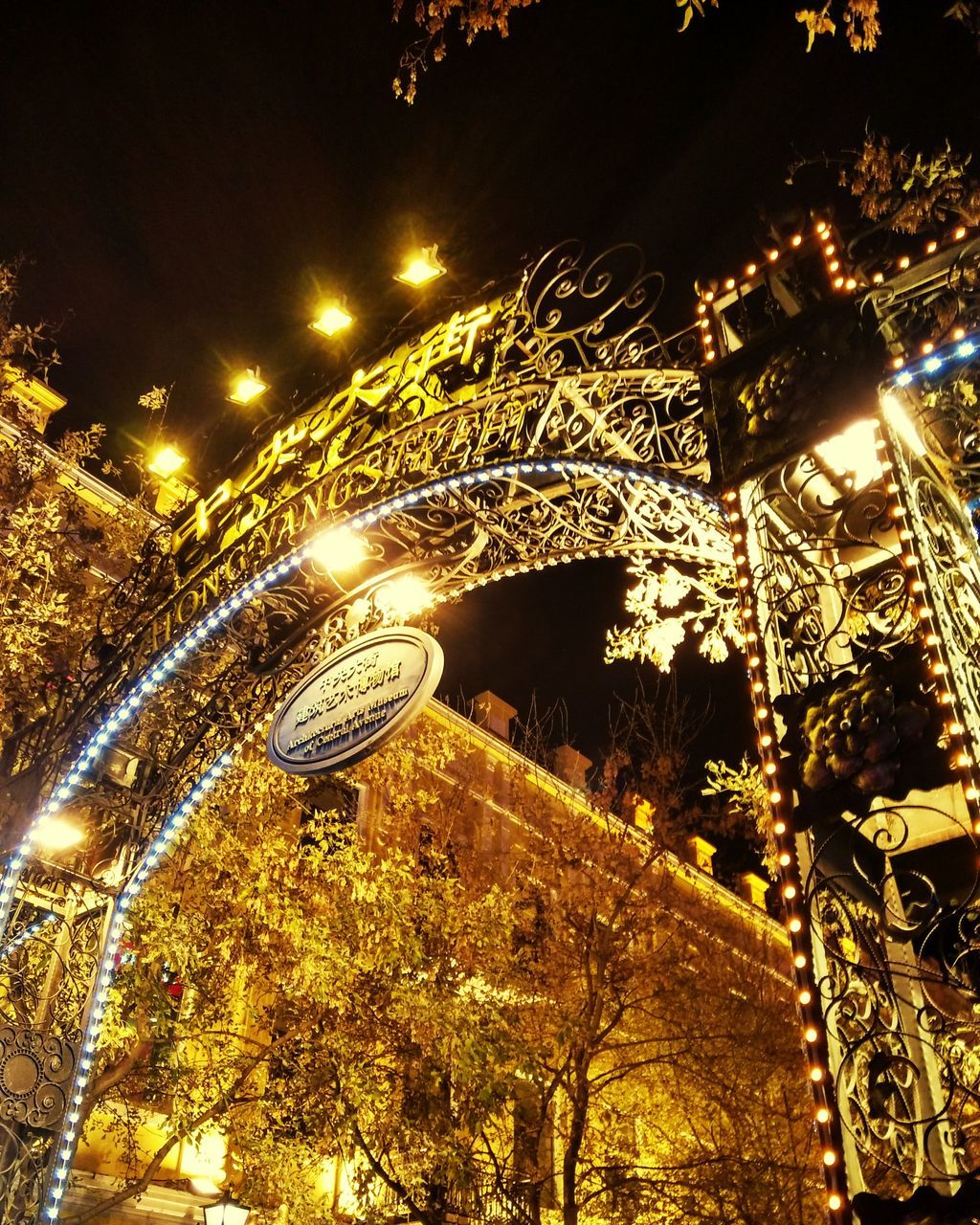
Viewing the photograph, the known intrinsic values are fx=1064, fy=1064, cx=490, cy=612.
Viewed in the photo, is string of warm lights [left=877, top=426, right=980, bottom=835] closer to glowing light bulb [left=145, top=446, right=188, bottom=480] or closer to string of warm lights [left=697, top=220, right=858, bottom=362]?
string of warm lights [left=697, top=220, right=858, bottom=362]

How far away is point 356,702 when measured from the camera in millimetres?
6039

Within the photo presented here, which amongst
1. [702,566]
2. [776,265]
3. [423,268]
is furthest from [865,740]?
[702,566]

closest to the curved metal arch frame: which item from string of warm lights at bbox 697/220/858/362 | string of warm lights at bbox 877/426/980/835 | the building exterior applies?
string of warm lights at bbox 697/220/858/362

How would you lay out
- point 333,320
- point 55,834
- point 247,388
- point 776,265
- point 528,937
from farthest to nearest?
point 528,937 → point 247,388 → point 333,320 → point 55,834 → point 776,265

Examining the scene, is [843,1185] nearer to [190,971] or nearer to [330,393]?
[330,393]

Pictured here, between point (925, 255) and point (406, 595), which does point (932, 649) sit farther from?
point (406, 595)

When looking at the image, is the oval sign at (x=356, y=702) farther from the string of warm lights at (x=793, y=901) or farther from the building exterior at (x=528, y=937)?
the building exterior at (x=528, y=937)

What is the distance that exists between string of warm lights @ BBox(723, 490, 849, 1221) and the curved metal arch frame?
5.82 ft

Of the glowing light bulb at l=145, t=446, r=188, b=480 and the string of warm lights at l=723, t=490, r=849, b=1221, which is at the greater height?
the glowing light bulb at l=145, t=446, r=188, b=480

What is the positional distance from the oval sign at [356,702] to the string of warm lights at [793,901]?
1908 millimetres

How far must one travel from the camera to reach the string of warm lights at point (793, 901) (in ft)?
10.2

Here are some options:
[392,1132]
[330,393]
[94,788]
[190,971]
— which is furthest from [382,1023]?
[330,393]

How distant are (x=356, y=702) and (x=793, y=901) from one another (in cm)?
312

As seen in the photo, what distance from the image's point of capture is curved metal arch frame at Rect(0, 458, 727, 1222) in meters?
6.26
